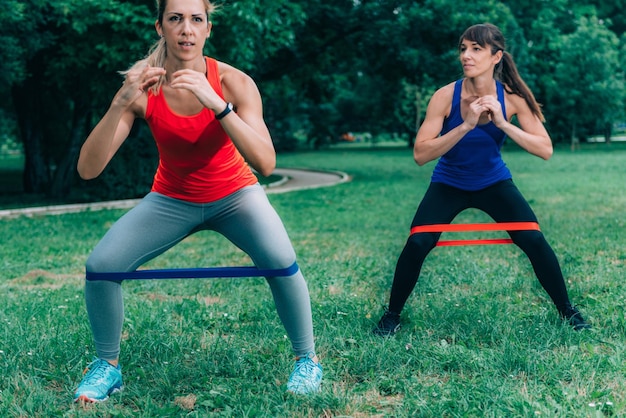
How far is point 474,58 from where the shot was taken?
179 inches

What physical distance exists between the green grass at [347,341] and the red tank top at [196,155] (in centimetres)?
103

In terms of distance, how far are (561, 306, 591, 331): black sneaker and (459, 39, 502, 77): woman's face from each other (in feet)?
5.44

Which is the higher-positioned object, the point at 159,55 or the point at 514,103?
the point at 159,55

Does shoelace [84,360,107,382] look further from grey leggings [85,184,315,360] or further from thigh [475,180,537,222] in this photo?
thigh [475,180,537,222]

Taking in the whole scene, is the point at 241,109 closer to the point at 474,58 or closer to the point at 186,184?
the point at 186,184

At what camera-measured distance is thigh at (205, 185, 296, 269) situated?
3529 mm

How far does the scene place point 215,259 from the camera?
8102mm

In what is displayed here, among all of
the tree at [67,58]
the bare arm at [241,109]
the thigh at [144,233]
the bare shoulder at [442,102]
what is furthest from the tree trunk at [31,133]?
the bare arm at [241,109]

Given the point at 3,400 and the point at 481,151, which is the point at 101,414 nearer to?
the point at 3,400

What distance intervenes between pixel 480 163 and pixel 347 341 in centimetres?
142

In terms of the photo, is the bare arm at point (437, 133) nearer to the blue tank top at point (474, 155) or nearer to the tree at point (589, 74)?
the blue tank top at point (474, 155)

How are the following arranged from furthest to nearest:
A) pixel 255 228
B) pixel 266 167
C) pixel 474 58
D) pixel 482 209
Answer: pixel 482 209 → pixel 474 58 → pixel 255 228 → pixel 266 167

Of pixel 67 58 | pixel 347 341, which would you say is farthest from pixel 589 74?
pixel 347 341

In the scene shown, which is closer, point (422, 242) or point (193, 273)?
point (193, 273)
